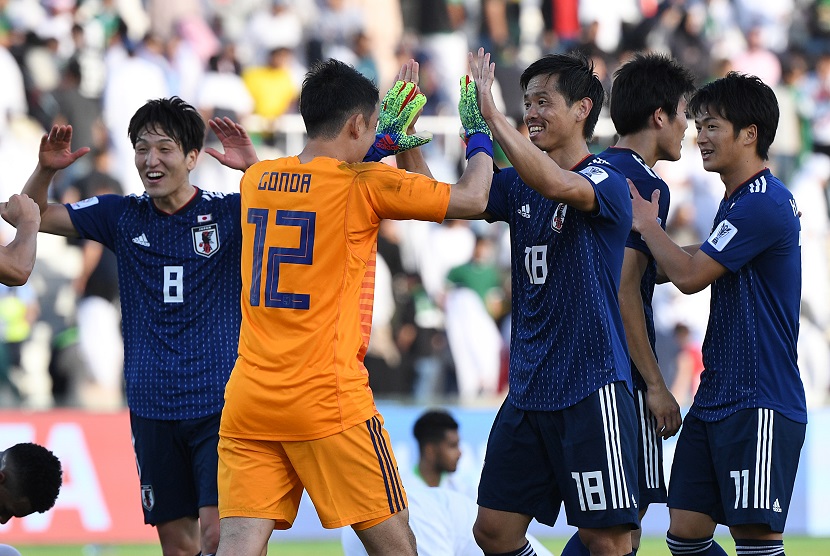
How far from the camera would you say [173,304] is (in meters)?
6.11

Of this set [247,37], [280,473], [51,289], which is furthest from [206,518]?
[247,37]

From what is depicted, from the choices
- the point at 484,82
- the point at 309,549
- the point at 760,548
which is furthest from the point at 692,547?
the point at 309,549

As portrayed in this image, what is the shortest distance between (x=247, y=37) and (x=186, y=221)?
8.61m

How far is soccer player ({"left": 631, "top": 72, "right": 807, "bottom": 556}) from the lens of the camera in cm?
545

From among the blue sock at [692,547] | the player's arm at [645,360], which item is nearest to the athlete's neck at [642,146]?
the player's arm at [645,360]

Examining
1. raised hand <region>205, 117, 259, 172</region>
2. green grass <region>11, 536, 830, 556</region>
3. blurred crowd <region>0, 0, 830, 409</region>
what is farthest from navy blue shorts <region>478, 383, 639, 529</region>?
blurred crowd <region>0, 0, 830, 409</region>

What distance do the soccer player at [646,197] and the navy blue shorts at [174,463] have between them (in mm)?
1814

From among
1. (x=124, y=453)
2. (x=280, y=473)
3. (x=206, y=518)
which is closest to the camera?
(x=280, y=473)

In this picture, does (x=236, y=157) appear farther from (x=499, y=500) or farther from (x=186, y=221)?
(x=499, y=500)

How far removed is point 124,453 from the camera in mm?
11086

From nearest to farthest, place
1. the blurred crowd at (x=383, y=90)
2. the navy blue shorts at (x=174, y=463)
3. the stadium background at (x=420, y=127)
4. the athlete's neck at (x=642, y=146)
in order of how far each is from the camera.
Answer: the athlete's neck at (x=642, y=146) < the navy blue shorts at (x=174, y=463) < the stadium background at (x=420, y=127) < the blurred crowd at (x=383, y=90)

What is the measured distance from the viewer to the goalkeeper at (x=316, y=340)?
485cm

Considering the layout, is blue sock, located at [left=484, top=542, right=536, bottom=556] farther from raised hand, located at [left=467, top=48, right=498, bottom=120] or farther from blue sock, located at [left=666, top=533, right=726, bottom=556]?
raised hand, located at [left=467, top=48, right=498, bottom=120]

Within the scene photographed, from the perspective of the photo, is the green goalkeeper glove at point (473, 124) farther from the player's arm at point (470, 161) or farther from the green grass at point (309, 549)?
the green grass at point (309, 549)
